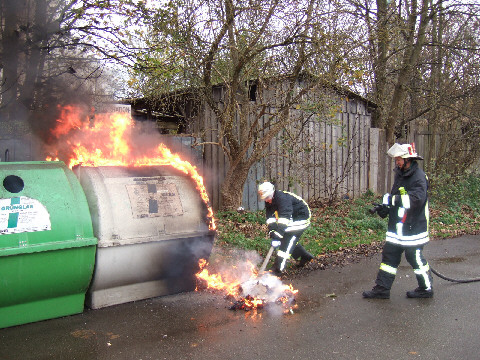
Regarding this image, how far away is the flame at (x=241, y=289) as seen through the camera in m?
4.84

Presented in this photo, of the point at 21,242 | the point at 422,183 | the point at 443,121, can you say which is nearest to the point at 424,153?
the point at 443,121

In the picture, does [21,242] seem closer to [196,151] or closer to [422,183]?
[422,183]

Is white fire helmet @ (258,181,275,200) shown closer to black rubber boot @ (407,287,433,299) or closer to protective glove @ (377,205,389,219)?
protective glove @ (377,205,389,219)

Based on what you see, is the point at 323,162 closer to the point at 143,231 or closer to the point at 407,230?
the point at 407,230

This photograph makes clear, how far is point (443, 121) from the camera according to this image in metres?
14.5

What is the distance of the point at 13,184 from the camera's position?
13.5 ft

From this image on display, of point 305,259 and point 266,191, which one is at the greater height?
point 266,191

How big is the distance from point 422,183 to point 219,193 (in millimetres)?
5462

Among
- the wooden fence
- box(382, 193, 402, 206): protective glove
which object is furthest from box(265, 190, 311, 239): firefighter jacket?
the wooden fence

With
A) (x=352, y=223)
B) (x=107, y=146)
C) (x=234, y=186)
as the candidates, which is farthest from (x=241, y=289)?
(x=352, y=223)

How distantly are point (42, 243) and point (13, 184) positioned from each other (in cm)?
64

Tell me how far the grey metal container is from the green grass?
2.12 metres

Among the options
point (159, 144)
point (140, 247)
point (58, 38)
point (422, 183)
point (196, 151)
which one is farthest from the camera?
point (196, 151)

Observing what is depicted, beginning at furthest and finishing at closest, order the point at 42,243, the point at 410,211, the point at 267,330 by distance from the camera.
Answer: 1. the point at 410,211
2. the point at 267,330
3. the point at 42,243
